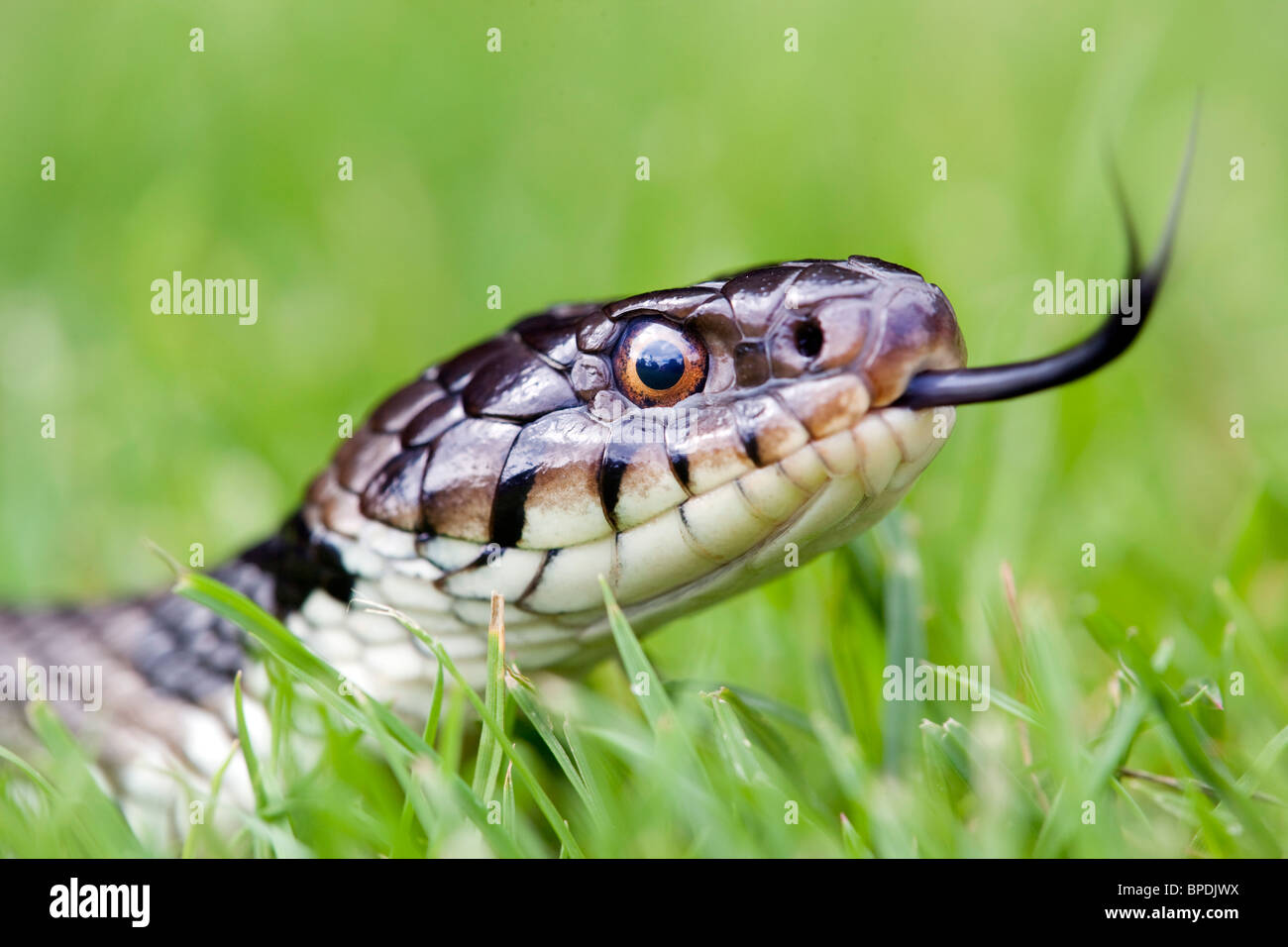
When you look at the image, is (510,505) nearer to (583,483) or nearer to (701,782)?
(583,483)

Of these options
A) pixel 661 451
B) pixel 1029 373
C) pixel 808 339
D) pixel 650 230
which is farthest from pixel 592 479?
pixel 650 230

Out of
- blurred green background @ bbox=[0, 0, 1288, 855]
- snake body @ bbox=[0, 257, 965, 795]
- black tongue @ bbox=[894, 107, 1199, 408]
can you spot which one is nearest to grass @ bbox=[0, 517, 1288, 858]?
snake body @ bbox=[0, 257, 965, 795]

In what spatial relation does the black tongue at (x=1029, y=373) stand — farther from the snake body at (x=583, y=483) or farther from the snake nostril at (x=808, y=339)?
the snake nostril at (x=808, y=339)

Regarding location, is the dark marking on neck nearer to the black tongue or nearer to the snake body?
the snake body

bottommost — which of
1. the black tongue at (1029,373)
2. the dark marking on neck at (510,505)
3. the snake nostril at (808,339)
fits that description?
the dark marking on neck at (510,505)

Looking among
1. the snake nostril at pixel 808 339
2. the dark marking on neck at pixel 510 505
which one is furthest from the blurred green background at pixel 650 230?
the snake nostril at pixel 808 339
